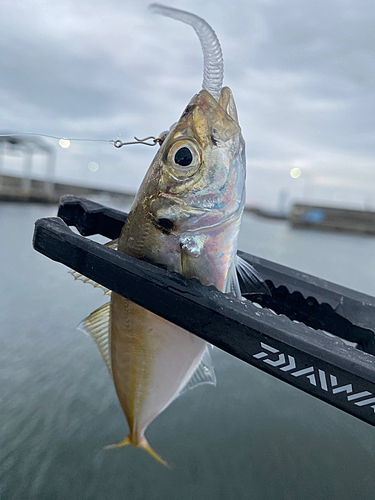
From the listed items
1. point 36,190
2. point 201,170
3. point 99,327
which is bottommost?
point 36,190

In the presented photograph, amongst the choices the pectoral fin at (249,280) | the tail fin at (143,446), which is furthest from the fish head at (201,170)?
the tail fin at (143,446)

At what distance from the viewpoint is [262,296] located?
1.53 m

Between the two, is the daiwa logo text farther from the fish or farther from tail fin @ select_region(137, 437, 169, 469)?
tail fin @ select_region(137, 437, 169, 469)

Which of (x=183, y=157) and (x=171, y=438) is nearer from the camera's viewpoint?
(x=183, y=157)

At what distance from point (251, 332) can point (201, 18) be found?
92 centimetres

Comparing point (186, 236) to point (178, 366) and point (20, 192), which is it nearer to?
point (178, 366)

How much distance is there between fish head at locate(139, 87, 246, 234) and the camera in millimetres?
1088

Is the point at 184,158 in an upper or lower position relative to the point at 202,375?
upper

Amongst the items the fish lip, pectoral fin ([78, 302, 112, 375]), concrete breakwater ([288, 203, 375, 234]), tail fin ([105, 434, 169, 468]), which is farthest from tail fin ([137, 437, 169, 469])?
concrete breakwater ([288, 203, 375, 234])

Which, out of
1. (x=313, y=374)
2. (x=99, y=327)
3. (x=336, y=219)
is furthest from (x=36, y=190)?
(x=313, y=374)

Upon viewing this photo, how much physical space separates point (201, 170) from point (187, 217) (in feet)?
0.55

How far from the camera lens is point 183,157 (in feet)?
3.59

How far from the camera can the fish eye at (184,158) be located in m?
1.08

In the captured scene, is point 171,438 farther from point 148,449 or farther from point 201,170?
point 201,170
